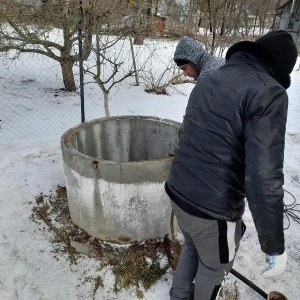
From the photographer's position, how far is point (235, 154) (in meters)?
1.37

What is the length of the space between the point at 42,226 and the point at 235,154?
2132mm

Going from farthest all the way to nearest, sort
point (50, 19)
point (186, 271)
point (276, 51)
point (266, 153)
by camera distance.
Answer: point (50, 19) → point (186, 271) → point (276, 51) → point (266, 153)

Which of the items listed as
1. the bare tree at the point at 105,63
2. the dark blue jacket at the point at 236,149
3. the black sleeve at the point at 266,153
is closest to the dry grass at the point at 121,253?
the dark blue jacket at the point at 236,149

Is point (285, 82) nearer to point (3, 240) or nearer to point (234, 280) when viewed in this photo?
point (234, 280)

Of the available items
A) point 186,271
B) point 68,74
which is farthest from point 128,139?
point 68,74

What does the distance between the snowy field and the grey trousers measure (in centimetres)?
57

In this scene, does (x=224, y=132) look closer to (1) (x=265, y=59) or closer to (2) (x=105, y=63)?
(1) (x=265, y=59)

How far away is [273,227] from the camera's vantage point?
1.29 metres

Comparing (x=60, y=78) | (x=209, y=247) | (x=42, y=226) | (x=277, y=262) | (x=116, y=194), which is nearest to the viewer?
(x=277, y=262)

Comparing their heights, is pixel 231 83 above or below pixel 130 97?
above

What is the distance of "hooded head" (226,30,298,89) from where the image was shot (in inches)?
52.0

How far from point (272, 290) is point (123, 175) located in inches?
55.9

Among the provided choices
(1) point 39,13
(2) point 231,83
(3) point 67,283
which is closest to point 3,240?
(3) point 67,283

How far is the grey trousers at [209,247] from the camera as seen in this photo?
1522 millimetres
